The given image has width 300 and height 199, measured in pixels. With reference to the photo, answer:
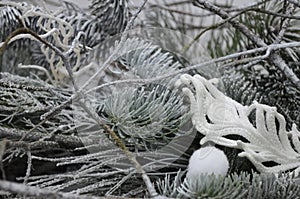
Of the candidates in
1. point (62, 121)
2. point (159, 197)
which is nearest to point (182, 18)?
point (62, 121)

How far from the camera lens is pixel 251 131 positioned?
1.05 feet

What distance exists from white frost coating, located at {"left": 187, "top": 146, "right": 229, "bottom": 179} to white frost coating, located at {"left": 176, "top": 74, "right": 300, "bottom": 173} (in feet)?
0.04

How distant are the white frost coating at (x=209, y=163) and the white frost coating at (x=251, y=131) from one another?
0.04 ft

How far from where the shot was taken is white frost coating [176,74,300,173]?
1.04ft

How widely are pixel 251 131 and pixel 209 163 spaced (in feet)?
0.13

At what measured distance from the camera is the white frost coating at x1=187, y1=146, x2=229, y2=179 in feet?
0.98

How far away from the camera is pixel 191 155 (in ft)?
1.12

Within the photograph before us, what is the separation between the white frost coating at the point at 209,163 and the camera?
30 cm

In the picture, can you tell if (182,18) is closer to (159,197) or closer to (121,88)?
(121,88)

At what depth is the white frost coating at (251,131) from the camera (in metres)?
0.32

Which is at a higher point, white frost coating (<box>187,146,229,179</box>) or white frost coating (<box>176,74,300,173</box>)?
white frost coating (<box>176,74,300,173</box>)

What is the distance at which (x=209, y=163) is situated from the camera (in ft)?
0.99

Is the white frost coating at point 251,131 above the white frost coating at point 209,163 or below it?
above

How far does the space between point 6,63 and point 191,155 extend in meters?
0.30
